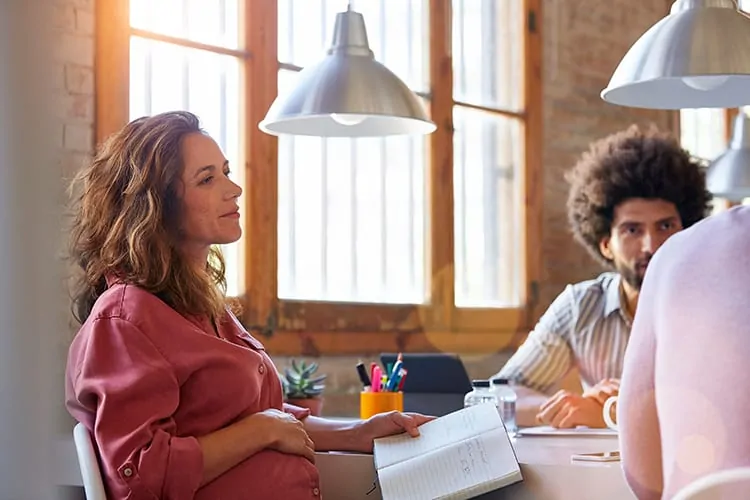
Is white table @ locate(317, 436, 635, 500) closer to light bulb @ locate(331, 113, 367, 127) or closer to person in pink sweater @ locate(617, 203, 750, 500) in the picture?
person in pink sweater @ locate(617, 203, 750, 500)

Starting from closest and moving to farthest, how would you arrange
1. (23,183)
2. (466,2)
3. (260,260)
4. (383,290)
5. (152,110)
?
(23,183), (152,110), (260,260), (383,290), (466,2)

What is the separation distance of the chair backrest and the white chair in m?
0.93

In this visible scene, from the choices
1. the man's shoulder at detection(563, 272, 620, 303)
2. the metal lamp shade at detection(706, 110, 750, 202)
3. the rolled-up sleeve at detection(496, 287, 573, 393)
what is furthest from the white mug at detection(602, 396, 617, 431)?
the metal lamp shade at detection(706, 110, 750, 202)

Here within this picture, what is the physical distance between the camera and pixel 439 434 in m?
1.95

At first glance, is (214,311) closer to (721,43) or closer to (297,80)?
(297,80)

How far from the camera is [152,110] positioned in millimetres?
3799

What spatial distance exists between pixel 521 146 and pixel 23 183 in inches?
205

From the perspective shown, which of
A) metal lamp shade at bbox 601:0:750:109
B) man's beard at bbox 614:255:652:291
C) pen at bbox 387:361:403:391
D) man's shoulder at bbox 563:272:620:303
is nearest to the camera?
metal lamp shade at bbox 601:0:750:109

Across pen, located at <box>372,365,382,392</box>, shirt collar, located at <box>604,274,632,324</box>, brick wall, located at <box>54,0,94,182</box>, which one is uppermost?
brick wall, located at <box>54,0,94,182</box>

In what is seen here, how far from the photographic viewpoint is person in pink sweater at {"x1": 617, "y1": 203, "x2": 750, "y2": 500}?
121cm

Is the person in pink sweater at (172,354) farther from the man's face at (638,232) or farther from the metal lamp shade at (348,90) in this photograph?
the man's face at (638,232)

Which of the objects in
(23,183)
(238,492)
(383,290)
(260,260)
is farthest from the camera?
(383,290)

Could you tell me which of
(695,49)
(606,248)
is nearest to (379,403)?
(695,49)

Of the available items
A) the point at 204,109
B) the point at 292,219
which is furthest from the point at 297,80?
the point at 292,219
